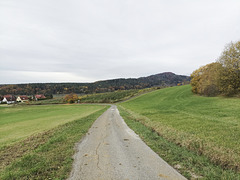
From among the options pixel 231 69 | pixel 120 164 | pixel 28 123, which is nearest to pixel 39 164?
pixel 120 164

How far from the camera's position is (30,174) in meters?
4.94

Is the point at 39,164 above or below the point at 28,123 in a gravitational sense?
above

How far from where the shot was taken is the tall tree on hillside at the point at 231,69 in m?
27.7

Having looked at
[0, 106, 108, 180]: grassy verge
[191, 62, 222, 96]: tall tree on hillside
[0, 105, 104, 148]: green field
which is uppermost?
[191, 62, 222, 96]: tall tree on hillside

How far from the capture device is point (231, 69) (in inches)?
1093

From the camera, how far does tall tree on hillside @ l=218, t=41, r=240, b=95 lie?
27688 millimetres

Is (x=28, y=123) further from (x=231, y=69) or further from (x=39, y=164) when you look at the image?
(x=231, y=69)

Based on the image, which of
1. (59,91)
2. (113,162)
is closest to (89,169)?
(113,162)

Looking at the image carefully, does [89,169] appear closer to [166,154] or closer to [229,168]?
[166,154]

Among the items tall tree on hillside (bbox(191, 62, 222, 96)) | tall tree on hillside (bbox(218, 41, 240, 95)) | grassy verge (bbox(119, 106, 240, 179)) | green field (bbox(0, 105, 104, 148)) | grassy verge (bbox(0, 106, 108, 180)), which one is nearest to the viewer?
grassy verge (bbox(119, 106, 240, 179))

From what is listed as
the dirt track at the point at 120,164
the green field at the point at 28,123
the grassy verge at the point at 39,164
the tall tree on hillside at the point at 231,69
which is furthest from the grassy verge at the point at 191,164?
the tall tree on hillside at the point at 231,69

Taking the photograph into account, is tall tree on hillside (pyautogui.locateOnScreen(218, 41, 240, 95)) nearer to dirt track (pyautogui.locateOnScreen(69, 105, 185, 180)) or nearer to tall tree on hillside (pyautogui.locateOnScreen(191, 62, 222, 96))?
tall tree on hillside (pyautogui.locateOnScreen(191, 62, 222, 96))

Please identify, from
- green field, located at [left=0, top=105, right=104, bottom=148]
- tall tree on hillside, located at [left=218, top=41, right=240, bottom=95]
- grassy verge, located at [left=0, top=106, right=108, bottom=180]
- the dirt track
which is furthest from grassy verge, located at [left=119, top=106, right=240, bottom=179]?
tall tree on hillside, located at [left=218, top=41, right=240, bottom=95]

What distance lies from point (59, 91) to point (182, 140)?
18429 centimetres
